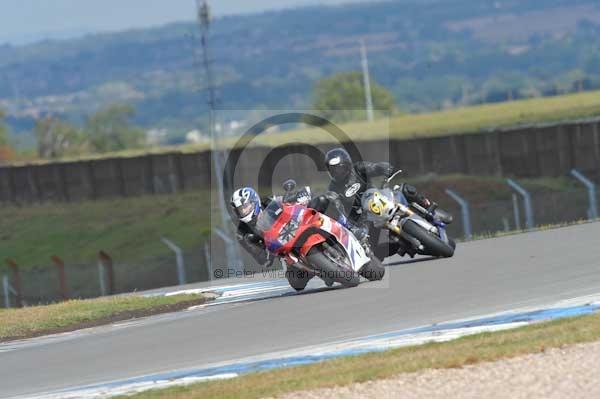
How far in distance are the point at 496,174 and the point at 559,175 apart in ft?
7.13

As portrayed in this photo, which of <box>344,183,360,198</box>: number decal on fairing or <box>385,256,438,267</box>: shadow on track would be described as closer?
<box>344,183,360,198</box>: number decal on fairing

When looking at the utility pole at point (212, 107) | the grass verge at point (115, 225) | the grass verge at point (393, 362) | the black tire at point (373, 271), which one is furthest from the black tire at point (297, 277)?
the grass verge at point (115, 225)

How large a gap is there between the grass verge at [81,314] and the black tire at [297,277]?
134cm

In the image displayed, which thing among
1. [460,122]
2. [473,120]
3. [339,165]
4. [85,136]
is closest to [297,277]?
[339,165]

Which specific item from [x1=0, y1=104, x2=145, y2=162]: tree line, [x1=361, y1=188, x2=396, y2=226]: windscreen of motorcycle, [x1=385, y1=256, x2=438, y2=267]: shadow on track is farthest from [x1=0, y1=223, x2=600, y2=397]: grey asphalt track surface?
[x1=0, y1=104, x2=145, y2=162]: tree line

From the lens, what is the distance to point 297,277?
15.8 m

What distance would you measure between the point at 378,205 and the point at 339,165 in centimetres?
73

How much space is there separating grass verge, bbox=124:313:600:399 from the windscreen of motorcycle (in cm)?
540

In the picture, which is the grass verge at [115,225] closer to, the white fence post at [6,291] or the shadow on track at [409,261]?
the white fence post at [6,291]

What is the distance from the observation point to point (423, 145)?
42469 mm

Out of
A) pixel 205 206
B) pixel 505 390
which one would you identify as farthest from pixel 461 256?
pixel 205 206

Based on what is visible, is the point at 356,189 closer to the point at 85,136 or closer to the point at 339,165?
the point at 339,165

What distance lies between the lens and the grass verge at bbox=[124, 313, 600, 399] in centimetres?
950

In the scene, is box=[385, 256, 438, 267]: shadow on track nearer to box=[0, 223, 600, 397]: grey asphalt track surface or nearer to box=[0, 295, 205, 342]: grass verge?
box=[0, 223, 600, 397]: grey asphalt track surface
